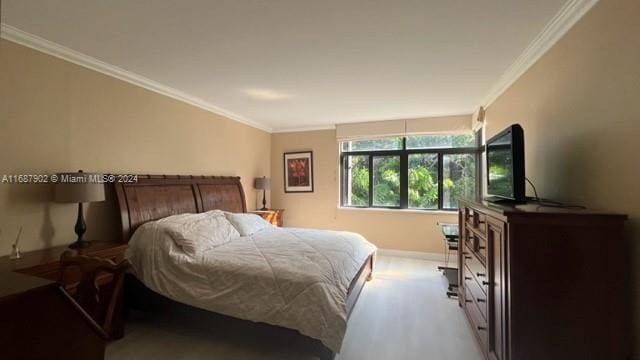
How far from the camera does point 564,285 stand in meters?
1.32

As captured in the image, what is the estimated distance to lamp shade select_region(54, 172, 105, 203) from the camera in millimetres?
2150

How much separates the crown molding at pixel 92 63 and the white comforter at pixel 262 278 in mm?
1572

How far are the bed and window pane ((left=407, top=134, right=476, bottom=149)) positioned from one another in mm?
2313

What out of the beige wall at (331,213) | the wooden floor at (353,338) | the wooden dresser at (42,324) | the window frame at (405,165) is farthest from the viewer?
the beige wall at (331,213)

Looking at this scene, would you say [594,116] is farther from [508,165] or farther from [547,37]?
[547,37]

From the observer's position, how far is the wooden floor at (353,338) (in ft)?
6.56

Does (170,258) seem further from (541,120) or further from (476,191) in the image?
(476,191)

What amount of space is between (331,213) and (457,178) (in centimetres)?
227

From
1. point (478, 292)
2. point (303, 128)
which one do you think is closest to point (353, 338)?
point (478, 292)

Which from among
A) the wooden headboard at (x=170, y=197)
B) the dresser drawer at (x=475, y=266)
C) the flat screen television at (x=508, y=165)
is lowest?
the dresser drawer at (x=475, y=266)

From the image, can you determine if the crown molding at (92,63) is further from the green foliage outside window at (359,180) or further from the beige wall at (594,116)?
the beige wall at (594,116)

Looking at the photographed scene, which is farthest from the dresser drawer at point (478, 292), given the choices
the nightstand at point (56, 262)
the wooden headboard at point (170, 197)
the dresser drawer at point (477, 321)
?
the wooden headboard at point (170, 197)

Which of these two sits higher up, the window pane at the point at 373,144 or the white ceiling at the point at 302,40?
the white ceiling at the point at 302,40

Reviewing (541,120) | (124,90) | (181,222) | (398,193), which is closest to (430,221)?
(398,193)
